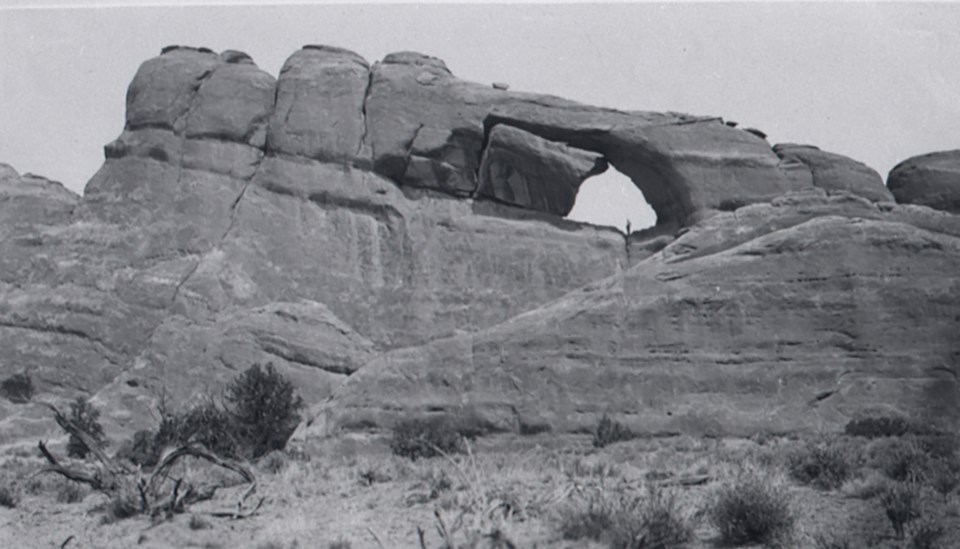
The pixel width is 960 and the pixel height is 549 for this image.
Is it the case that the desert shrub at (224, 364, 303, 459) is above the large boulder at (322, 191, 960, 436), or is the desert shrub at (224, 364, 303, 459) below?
below

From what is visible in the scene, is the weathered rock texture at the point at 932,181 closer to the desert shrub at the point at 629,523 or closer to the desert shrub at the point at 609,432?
the desert shrub at the point at 609,432

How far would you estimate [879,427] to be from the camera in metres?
28.4

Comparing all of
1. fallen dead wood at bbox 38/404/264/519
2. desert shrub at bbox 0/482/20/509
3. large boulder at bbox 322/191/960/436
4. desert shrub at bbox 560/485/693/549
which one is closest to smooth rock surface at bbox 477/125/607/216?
large boulder at bbox 322/191/960/436

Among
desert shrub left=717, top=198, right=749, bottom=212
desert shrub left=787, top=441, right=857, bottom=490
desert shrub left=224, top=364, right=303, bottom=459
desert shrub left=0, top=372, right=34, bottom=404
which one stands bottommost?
desert shrub left=0, top=372, right=34, bottom=404

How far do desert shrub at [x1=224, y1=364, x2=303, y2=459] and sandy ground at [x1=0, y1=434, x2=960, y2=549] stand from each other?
21.1 feet

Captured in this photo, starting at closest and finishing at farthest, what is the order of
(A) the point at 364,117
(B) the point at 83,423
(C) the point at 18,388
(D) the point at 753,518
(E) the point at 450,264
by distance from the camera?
1. (D) the point at 753,518
2. (B) the point at 83,423
3. (C) the point at 18,388
4. (E) the point at 450,264
5. (A) the point at 364,117

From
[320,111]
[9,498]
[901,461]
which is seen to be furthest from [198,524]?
[320,111]

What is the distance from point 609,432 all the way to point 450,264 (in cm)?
1590

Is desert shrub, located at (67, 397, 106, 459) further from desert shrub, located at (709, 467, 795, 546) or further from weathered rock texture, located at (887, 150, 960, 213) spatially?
weathered rock texture, located at (887, 150, 960, 213)

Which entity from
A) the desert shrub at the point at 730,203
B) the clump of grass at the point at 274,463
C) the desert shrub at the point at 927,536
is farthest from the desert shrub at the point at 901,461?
the desert shrub at the point at 730,203

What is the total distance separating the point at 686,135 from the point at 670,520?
33.3 m

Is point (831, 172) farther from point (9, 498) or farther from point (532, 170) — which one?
point (9, 498)

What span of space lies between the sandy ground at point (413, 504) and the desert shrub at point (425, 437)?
1.94 meters

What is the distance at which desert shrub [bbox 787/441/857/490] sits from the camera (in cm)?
1891
